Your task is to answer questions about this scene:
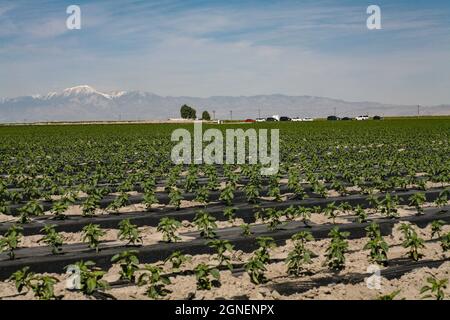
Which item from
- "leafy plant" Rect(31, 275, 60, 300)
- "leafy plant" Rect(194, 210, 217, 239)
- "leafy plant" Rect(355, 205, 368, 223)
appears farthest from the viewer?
"leafy plant" Rect(355, 205, 368, 223)

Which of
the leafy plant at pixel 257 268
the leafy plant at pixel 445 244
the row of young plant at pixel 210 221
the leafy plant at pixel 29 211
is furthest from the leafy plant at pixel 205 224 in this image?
the leafy plant at pixel 445 244

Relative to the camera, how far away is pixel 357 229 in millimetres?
9586

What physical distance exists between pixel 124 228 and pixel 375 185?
24.8 ft

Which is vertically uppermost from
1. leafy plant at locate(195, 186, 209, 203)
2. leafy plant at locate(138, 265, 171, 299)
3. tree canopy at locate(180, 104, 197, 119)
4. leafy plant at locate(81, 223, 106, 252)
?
tree canopy at locate(180, 104, 197, 119)

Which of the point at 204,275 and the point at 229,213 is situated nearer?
the point at 204,275

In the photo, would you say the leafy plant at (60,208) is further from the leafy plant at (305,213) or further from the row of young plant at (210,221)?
the leafy plant at (305,213)

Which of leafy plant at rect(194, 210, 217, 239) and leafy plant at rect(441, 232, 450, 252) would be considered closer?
leafy plant at rect(441, 232, 450, 252)

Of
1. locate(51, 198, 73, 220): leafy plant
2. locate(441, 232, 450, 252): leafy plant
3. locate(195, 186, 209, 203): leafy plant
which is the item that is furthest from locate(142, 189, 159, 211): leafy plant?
locate(441, 232, 450, 252): leafy plant

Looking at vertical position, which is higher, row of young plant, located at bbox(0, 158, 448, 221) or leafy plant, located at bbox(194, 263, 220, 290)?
row of young plant, located at bbox(0, 158, 448, 221)

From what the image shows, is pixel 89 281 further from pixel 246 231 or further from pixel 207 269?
pixel 246 231

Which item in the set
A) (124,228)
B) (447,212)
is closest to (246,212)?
(124,228)

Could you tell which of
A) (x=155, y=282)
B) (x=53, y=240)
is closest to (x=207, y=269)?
(x=155, y=282)

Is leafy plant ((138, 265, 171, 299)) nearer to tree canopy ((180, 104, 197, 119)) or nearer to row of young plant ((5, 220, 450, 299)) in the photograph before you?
row of young plant ((5, 220, 450, 299))

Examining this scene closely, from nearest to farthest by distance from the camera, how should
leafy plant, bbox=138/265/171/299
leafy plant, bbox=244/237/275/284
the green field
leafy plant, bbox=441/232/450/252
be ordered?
leafy plant, bbox=138/265/171/299, the green field, leafy plant, bbox=244/237/275/284, leafy plant, bbox=441/232/450/252
